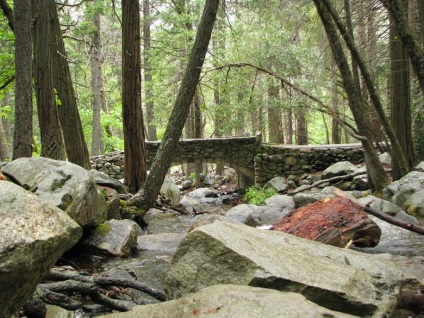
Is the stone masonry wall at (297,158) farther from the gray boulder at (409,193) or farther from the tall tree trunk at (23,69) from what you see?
the tall tree trunk at (23,69)

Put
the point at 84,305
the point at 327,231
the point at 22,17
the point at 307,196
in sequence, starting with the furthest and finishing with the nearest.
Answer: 1. the point at 307,196
2. the point at 22,17
3. the point at 327,231
4. the point at 84,305

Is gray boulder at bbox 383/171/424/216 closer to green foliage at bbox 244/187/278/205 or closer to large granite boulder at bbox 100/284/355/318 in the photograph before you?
green foliage at bbox 244/187/278/205

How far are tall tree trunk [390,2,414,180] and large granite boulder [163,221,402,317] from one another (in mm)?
5678

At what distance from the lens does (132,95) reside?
7793 mm

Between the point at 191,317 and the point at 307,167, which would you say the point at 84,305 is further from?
the point at 307,167

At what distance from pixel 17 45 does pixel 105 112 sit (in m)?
12.4

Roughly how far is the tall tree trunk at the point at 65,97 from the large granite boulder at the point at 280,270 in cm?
552

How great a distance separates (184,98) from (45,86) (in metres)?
2.17

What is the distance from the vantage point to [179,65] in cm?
1798

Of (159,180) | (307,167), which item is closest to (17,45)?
(159,180)

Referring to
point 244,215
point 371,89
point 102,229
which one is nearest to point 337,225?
point 102,229

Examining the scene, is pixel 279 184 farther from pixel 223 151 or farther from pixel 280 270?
pixel 280 270

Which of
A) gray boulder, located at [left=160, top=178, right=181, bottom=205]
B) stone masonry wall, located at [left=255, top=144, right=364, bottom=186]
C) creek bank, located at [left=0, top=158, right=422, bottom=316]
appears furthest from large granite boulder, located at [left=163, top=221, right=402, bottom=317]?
stone masonry wall, located at [left=255, top=144, right=364, bottom=186]

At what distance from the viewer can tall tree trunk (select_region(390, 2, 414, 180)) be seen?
7679mm
